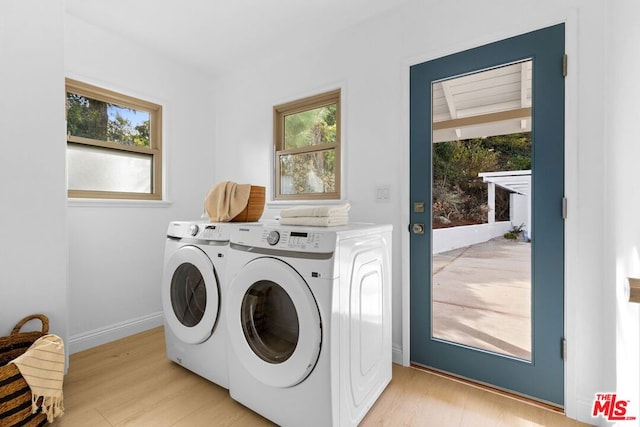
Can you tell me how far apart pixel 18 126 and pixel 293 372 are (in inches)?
74.7

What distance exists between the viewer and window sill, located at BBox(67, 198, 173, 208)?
2.17m

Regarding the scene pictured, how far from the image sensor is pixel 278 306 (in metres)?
1.42

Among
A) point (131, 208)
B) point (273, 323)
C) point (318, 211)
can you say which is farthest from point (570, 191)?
point (131, 208)

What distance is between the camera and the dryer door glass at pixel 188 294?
1.83 meters

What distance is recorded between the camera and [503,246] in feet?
5.56

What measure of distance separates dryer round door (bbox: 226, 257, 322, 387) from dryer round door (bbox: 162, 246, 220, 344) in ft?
0.70

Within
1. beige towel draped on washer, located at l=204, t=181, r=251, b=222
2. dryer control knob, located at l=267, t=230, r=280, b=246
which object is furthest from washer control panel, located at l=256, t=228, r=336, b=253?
beige towel draped on washer, located at l=204, t=181, r=251, b=222

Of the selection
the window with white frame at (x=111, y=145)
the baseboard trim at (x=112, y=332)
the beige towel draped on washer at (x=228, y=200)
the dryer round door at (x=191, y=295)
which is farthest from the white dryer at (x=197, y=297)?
the window with white frame at (x=111, y=145)

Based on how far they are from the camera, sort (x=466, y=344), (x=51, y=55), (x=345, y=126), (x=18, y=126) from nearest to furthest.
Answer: (x=18, y=126), (x=51, y=55), (x=466, y=344), (x=345, y=126)

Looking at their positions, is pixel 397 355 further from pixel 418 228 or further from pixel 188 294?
pixel 188 294

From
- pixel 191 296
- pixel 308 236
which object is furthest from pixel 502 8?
pixel 191 296

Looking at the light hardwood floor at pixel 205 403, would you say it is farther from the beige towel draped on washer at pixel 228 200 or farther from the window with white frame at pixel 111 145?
the window with white frame at pixel 111 145

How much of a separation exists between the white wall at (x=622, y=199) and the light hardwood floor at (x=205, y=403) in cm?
51

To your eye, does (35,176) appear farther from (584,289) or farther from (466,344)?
(584,289)
